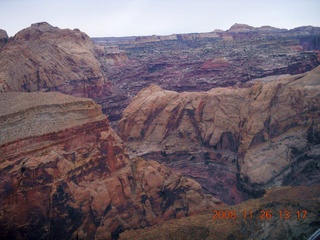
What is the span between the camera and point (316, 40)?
11962cm

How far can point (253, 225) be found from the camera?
21656 millimetres

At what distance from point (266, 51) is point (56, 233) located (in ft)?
305

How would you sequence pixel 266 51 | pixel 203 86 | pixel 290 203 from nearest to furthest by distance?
pixel 290 203 → pixel 203 86 → pixel 266 51

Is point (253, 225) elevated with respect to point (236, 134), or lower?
lower

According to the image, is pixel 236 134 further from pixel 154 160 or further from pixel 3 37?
pixel 3 37

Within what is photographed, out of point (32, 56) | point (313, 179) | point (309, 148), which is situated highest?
point (32, 56)

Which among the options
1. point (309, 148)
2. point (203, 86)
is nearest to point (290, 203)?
point (309, 148)

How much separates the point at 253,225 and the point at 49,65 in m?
47.7

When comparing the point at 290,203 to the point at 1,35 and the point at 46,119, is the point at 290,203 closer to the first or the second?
the point at 46,119

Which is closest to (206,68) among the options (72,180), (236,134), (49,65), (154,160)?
(49,65)

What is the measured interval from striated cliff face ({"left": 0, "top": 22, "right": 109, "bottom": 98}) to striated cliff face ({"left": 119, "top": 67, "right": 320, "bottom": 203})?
1793 centimetres

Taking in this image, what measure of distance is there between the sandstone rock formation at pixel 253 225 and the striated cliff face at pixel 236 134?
23.6 ft
